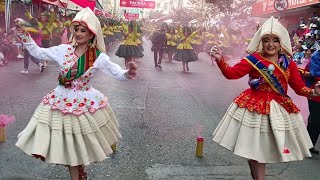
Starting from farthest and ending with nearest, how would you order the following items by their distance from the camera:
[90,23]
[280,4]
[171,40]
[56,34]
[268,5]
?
[268,5] → [171,40] → [280,4] → [56,34] → [90,23]

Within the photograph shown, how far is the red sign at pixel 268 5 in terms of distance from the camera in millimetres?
19734

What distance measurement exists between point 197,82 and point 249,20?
1913 cm

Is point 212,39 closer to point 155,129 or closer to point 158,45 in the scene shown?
point 158,45

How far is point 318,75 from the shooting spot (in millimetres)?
5164

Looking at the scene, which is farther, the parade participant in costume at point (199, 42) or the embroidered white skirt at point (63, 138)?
the parade participant in costume at point (199, 42)

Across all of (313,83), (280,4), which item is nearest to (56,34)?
(280,4)

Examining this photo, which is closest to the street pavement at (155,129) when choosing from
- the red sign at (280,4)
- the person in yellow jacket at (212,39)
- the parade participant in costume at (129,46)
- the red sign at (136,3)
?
the parade participant in costume at (129,46)

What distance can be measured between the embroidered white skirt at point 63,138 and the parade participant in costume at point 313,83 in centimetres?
294

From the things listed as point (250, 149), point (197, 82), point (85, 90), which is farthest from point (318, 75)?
point (197, 82)

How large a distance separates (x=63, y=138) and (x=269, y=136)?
6.38ft

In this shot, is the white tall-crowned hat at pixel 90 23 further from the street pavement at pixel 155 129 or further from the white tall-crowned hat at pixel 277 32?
the white tall-crowned hat at pixel 277 32

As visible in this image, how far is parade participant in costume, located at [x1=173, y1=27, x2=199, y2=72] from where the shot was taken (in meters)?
15.5

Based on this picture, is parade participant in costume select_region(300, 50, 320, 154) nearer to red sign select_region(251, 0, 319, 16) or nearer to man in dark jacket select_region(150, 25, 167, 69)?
man in dark jacket select_region(150, 25, 167, 69)

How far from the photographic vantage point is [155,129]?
679 cm
